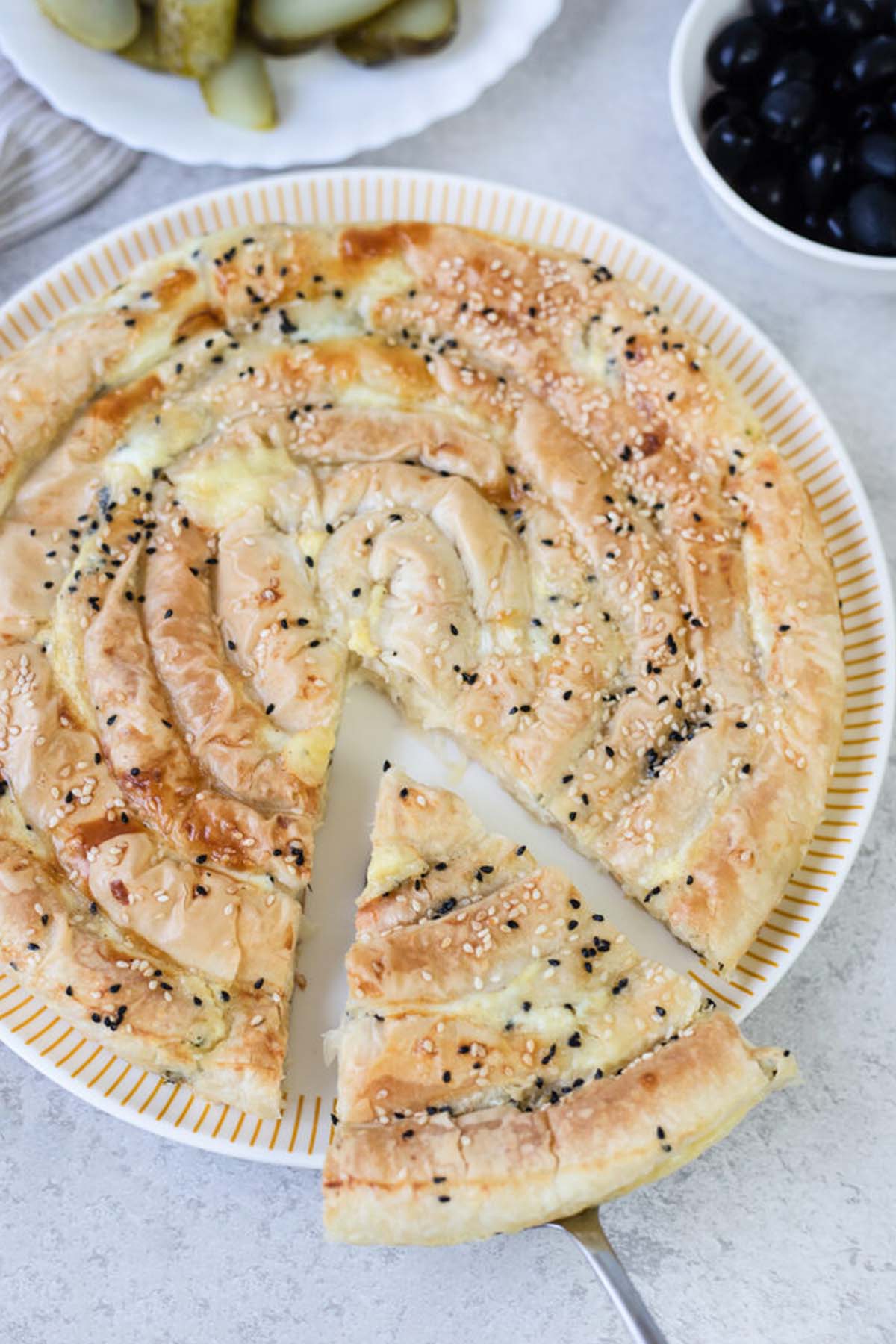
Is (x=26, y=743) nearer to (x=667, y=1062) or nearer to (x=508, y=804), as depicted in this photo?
(x=508, y=804)

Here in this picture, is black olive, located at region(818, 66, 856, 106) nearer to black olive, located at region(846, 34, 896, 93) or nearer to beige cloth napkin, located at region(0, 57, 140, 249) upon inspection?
black olive, located at region(846, 34, 896, 93)

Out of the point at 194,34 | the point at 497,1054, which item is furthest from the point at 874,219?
the point at 497,1054

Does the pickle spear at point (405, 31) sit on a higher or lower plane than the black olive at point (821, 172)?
lower

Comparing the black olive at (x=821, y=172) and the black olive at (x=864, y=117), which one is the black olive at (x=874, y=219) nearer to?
the black olive at (x=821, y=172)

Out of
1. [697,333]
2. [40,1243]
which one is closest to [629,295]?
[697,333]

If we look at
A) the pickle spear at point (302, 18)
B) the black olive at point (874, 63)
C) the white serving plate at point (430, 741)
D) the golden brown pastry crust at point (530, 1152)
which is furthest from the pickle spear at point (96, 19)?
the golden brown pastry crust at point (530, 1152)

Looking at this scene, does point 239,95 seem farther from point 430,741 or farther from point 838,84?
point 430,741

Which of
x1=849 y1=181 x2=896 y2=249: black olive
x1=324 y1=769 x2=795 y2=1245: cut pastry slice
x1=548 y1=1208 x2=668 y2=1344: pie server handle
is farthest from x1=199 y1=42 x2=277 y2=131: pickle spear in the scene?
x1=548 y1=1208 x2=668 y2=1344: pie server handle
